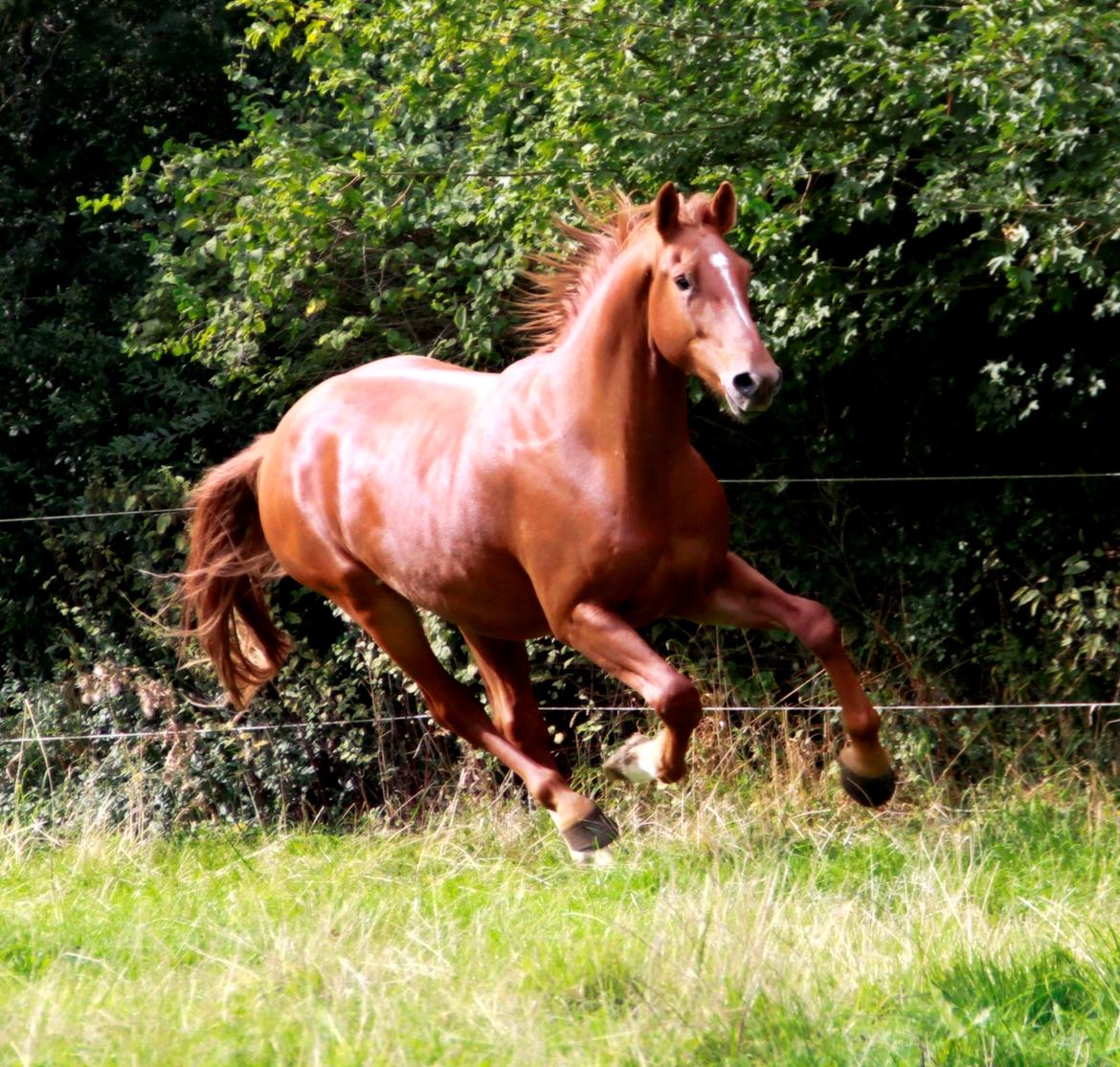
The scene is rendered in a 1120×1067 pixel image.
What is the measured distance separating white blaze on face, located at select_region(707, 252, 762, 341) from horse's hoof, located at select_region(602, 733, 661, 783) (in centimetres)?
141

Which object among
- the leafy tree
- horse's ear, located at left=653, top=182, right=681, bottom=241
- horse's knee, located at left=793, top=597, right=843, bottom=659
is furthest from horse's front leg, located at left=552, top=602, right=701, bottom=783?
the leafy tree

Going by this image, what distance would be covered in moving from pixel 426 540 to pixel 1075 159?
2.53 m

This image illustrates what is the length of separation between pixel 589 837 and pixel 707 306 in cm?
188

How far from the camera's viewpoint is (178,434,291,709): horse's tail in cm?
691

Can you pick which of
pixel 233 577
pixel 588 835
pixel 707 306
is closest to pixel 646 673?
pixel 588 835

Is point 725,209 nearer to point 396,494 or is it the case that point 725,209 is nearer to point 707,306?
point 707,306

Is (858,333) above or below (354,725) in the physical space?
above

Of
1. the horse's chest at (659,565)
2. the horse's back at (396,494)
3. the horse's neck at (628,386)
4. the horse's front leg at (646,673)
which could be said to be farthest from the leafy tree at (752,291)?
the horse's front leg at (646,673)

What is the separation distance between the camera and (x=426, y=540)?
5703 millimetres

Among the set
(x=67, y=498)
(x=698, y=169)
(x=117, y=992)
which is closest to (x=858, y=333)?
(x=698, y=169)

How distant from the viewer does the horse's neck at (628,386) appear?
5098mm

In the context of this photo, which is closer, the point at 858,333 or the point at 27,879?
the point at 27,879

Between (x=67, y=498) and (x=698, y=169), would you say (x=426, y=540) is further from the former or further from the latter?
(x=67, y=498)

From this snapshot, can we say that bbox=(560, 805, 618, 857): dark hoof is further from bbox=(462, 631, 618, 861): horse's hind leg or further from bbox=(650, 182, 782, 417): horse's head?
bbox=(650, 182, 782, 417): horse's head
